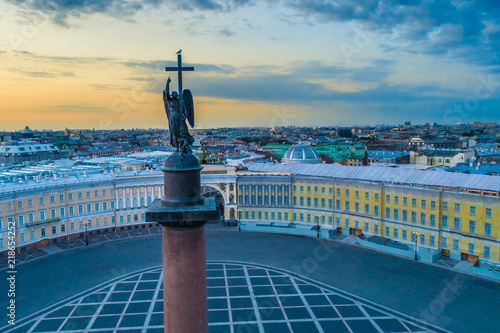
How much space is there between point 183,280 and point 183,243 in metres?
1.17

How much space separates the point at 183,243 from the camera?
12.0 meters

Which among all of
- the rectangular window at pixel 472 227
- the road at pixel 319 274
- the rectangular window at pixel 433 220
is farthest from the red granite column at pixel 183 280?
the rectangular window at pixel 433 220

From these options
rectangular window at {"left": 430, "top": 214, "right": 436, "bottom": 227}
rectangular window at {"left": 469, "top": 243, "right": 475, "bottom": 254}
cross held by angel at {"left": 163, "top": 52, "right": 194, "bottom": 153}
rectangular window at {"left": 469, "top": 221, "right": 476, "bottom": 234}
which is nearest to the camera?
cross held by angel at {"left": 163, "top": 52, "right": 194, "bottom": 153}

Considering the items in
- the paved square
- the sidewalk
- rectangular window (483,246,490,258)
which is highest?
rectangular window (483,246,490,258)

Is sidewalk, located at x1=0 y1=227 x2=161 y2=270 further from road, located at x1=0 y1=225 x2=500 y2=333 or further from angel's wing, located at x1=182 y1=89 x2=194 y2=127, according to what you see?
angel's wing, located at x1=182 y1=89 x2=194 y2=127

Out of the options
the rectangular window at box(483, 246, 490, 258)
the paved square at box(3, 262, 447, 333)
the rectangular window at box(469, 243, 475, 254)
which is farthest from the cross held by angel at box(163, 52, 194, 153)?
the rectangular window at box(469, 243, 475, 254)

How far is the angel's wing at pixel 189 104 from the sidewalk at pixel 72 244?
39.8m

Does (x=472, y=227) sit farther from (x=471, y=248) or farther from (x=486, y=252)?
(x=486, y=252)

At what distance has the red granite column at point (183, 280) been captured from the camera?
1199cm

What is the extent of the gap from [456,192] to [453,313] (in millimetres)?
16487

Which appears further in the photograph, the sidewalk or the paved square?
the sidewalk

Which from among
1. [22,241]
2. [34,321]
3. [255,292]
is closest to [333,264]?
[255,292]

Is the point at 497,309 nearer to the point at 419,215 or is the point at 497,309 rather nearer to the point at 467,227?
the point at 467,227

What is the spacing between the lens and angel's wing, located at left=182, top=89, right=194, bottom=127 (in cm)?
1338
